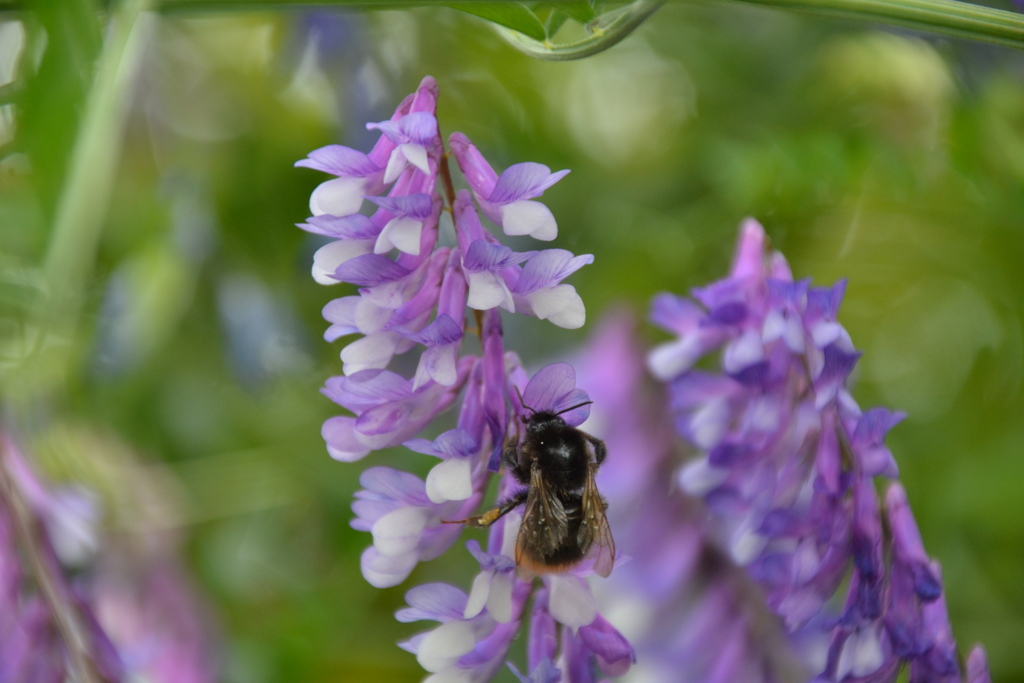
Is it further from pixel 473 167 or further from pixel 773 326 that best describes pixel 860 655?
pixel 473 167

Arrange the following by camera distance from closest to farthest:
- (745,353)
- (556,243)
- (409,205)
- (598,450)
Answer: (409,205) < (745,353) < (598,450) < (556,243)

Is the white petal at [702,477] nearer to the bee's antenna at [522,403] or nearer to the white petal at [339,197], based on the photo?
the bee's antenna at [522,403]

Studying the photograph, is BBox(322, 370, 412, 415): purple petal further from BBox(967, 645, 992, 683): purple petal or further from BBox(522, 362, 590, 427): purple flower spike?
BBox(967, 645, 992, 683): purple petal

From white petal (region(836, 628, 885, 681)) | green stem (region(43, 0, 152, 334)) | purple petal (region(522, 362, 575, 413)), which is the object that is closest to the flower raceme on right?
white petal (region(836, 628, 885, 681))

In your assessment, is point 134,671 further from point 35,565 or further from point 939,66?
point 939,66

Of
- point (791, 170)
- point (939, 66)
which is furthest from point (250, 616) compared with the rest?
point (939, 66)

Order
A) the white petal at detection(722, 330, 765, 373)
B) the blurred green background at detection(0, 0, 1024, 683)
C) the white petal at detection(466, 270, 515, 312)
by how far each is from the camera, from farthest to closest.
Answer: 1. the blurred green background at detection(0, 0, 1024, 683)
2. the white petal at detection(722, 330, 765, 373)
3. the white petal at detection(466, 270, 515, 312)

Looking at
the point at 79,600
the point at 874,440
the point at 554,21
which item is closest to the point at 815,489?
the point at 874,440

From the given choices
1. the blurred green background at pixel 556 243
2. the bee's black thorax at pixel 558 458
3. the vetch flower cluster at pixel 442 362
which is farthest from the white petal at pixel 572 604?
the blurred green background at pixel 556 243
